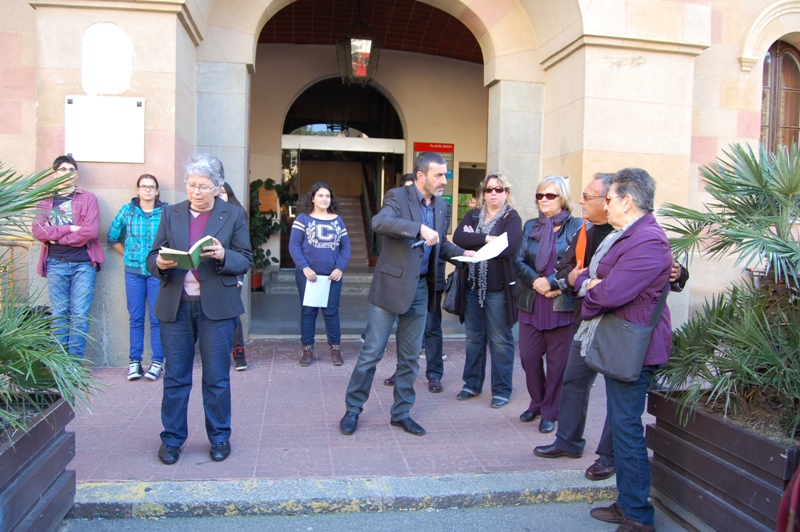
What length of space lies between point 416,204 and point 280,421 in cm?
192

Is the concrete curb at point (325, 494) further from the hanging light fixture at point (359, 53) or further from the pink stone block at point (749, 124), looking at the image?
the hanging light fixture at point (359, 53)

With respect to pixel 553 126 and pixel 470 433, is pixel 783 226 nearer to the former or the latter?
pixel 470 433

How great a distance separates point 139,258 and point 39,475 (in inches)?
126

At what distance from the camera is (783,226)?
10.5 ft

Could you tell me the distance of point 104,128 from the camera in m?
6.25

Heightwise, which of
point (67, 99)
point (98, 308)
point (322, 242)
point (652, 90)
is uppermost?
point (652, 90)

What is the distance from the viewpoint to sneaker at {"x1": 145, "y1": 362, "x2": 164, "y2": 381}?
5.96 meters

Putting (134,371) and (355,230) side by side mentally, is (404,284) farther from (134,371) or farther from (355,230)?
(355,230)

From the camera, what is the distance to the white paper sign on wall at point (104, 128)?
6.20 meters

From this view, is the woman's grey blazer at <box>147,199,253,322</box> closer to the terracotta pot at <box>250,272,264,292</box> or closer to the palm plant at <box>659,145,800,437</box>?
the palm plant at <box>659,145,800,437</box>

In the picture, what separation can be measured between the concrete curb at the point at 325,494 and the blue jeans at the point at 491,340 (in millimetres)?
1490

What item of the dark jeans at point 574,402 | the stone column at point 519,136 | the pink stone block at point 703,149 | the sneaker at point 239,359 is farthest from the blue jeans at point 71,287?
the pink stone block at point 703,149

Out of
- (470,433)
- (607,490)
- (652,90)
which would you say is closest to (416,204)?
(470,433)

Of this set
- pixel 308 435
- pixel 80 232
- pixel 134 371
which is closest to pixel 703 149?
pixel 308 435
